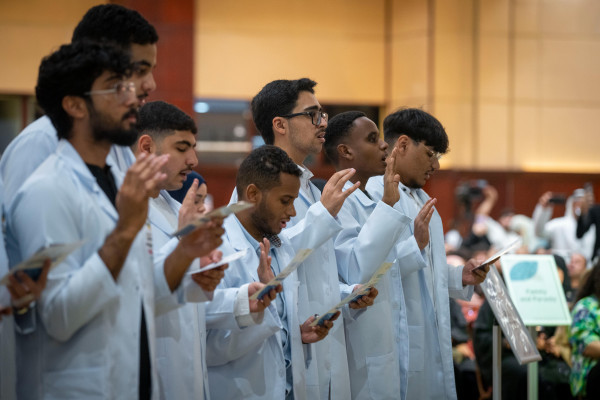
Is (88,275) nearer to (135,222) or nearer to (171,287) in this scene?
(135,222)

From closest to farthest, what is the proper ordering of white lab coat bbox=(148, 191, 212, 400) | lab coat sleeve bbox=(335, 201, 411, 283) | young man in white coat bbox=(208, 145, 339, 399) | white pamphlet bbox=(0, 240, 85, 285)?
white pamphlet bbox=(0, 240, 85, 285)
white lab coat bbox=(148, 191, 212, 400)
young man in white coat bbox=(208, 145, 339, 399)
lab coat sleeve bbox=(335, 201, 411, 283)

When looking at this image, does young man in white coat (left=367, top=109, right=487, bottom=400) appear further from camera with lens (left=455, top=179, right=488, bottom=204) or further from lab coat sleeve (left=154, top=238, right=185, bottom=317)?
camera with lens (left=455, top=179, right=488, bottom=204)

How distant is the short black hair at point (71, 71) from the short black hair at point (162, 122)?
77 cm

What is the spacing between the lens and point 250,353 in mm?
3139

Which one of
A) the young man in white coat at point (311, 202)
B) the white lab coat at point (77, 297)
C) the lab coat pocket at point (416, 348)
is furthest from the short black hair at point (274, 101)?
the white lab coat at point (77, 297)

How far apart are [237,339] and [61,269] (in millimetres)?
931

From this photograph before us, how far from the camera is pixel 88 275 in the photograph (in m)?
2.21

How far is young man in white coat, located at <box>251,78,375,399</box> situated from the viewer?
3.44 metres

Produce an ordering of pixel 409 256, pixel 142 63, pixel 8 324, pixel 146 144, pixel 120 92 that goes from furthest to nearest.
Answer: pixel 409 256
pixel 146 144
pixel 142 63
pixel 120 92
pixel 8 324

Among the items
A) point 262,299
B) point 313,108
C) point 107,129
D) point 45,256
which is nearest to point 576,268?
point 313,108

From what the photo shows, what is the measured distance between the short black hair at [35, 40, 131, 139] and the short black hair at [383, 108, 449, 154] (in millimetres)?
2082

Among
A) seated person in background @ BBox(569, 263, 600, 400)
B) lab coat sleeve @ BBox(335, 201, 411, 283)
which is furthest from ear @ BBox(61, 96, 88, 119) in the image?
seated person in background @ BBox(569, 263, 600, 400)

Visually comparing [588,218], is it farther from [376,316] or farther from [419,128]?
[376,316]

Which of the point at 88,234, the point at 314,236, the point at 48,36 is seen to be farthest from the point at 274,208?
the point at 48,36
